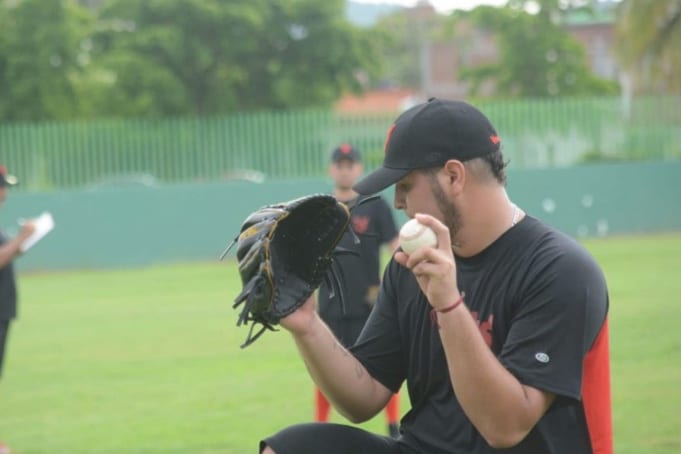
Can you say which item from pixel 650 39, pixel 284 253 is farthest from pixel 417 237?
pixel 650 39

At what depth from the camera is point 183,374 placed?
12.5 m

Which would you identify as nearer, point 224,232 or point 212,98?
point 224,232

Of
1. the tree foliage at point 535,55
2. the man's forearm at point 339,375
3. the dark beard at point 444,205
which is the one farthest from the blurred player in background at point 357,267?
the tree foliage at point 535,55

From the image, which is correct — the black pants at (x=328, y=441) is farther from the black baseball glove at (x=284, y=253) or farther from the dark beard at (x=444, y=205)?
the dark beard at (x=444, y=205)

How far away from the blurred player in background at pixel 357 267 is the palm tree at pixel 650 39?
63.0ft

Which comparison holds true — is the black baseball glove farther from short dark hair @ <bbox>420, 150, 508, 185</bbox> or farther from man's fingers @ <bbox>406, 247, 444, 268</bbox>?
man's fingers @ <bbox>406, 247, 444, 268</bbox>

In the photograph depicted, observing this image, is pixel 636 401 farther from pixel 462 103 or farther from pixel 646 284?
pixel 646 284

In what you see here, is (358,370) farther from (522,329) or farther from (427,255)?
(427,255)

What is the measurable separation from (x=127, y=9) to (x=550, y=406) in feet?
126

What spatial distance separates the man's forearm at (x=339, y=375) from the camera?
4.06 m

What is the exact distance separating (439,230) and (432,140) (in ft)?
1.33

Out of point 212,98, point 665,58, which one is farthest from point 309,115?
point 212,98

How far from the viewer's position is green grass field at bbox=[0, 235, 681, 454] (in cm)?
926

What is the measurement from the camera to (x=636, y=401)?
386 inches
